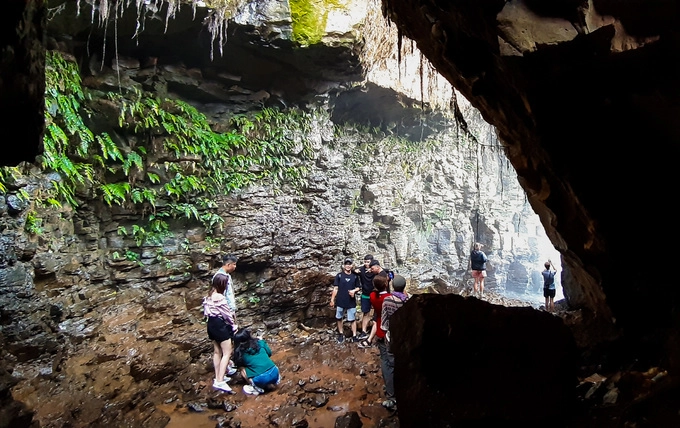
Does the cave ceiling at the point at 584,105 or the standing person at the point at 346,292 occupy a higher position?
the cave ceiling at the point at 584,105

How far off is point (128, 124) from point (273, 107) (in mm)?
3618

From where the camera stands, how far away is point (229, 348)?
552 centimetres

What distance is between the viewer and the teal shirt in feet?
18.6

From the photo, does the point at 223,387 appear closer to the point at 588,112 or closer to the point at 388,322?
the point at 388,322

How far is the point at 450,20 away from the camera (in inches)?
135

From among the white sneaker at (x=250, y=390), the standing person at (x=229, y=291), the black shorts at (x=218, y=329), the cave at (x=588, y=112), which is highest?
the cave at (x=588, y=112)

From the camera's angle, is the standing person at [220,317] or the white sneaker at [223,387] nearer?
the standing person at [220,317]

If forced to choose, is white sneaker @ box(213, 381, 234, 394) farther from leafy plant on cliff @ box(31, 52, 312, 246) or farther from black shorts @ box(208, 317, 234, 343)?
leafy plant on cliff @ box(31, 52, 312, 246)

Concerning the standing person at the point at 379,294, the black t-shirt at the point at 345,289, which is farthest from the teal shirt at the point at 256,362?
the black t-shirt at the point at 345,289

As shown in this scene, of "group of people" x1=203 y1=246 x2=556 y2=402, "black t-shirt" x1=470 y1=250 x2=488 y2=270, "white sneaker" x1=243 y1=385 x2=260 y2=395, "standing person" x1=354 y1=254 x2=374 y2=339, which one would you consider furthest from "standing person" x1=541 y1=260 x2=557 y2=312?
"white sneaker" x1=243 y1=385 x2=260 y2=395

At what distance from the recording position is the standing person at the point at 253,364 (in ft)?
18.4

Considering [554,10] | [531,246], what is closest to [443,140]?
[554,10]

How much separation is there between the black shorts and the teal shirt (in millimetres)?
544

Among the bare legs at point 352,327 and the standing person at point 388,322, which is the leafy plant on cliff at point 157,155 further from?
the standing person at point 388,322
